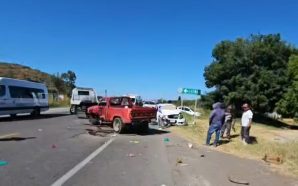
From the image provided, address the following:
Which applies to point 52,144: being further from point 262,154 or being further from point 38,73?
point 38,73

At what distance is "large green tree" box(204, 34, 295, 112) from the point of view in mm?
50406

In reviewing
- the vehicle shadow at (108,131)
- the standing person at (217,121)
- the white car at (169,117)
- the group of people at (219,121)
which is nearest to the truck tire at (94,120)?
the vehicle shadow at (108,131)

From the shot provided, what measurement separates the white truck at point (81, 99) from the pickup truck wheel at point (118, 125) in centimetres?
1675

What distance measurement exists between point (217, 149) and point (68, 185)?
9.60 meters

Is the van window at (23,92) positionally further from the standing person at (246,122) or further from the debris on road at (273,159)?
the debris on road at (273,159)

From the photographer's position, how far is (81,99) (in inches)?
1667

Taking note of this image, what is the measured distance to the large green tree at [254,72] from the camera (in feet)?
165

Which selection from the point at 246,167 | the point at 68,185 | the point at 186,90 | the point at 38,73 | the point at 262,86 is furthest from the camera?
the point at 38,73

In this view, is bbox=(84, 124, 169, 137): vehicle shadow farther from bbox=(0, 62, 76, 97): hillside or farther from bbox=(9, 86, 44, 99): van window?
bbox=(0, 62, 76, 97): hillside

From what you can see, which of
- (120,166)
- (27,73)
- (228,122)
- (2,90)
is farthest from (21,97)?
(27,73)

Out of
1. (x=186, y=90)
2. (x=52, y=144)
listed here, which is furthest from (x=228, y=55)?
(x=52, y=144)

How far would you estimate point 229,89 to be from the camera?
53.4 m

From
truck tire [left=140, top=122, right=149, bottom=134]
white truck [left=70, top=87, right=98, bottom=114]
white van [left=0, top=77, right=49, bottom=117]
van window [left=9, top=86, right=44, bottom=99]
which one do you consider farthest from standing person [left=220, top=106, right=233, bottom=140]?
white truck [left=70, top=87, right=98, bottom=114]

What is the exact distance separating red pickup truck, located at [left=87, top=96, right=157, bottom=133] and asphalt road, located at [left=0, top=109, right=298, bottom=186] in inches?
249
